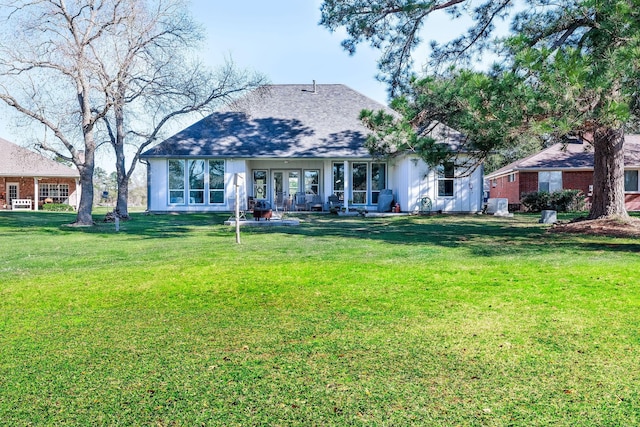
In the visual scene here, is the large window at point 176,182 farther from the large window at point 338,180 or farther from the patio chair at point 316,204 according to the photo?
the large window at point 338,180

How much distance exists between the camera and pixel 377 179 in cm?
2236

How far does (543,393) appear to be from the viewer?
2.74m

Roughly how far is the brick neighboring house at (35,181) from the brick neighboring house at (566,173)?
87.2 feet

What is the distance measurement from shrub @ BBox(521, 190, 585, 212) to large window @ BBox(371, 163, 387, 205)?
7.30 m

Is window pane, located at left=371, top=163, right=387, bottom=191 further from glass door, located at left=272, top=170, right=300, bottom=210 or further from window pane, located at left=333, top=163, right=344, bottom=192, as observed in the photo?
glass door, located at left=272, top=170, right=300, bottom=210

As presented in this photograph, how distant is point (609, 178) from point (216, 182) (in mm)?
15596

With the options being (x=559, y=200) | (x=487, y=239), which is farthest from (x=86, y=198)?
(x=559, y=200)

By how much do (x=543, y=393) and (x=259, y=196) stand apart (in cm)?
2116

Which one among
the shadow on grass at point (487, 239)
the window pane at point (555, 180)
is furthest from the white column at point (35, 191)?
the window pane at point (555, 180)

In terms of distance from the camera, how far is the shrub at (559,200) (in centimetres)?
2242

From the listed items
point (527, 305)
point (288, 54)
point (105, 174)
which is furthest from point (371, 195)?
point (105, 174)

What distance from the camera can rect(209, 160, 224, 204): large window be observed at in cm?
2173

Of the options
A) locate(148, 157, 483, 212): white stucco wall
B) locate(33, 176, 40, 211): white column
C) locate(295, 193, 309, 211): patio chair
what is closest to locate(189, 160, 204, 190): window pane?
locate(148, 157, 483, 212): white stucco wall

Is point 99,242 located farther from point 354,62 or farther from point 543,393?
point 543,393
